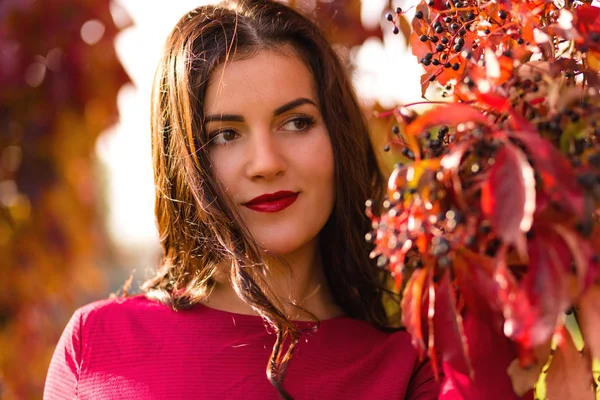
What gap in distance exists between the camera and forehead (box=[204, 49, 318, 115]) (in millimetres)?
1517

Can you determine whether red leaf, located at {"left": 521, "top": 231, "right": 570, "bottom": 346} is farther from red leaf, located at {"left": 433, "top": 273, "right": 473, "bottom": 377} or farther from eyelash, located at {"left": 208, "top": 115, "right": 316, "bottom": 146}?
eyelash, located at {"left": 208, "top": 115, "right": 316, "bottom": 146}

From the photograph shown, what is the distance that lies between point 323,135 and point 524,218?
0.90 meters

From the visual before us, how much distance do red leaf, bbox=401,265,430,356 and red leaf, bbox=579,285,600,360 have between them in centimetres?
22

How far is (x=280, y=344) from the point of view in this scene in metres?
1.54

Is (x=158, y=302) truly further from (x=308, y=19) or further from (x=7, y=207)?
(x=308, y=19)

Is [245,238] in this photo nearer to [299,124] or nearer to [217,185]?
[217,185]

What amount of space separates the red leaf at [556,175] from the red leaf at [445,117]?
8 cm

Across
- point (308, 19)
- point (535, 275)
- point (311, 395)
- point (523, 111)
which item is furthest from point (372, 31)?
point (535, 275)

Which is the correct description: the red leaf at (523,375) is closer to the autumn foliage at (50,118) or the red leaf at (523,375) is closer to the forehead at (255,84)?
the forehead at (255,84)

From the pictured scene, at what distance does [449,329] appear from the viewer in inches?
35.7

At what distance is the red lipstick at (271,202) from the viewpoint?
1528 mm

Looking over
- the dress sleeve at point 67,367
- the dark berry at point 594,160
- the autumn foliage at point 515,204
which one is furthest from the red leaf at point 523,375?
the dress sleeve at point 67,367

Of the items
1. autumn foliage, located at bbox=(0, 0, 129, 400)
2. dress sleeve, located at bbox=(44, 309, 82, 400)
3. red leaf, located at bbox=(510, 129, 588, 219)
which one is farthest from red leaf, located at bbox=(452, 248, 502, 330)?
autumn foliage, located at bbox=(0, 0, 129, 400)

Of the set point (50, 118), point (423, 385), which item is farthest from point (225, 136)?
point (423, 385)
